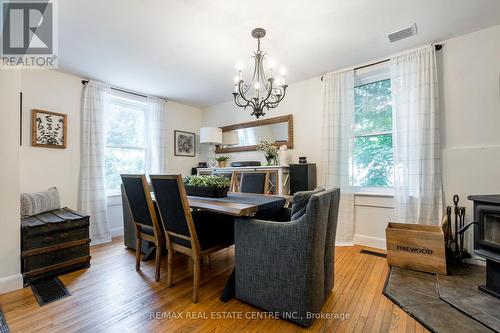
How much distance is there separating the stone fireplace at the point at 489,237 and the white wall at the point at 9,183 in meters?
3.97

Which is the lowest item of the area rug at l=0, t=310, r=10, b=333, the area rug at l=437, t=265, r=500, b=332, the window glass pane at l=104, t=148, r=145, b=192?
the area rug at l=0, t=310, r=10, b=333

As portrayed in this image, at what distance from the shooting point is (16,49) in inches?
91.9

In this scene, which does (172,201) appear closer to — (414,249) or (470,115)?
(414,249)

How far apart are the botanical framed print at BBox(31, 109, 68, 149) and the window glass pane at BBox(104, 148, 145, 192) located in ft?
2.05

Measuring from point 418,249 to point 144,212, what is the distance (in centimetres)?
276

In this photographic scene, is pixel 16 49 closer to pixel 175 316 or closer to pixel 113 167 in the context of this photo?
pixel 113 167

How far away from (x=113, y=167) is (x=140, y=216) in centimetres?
193

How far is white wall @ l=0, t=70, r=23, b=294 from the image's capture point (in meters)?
1.90

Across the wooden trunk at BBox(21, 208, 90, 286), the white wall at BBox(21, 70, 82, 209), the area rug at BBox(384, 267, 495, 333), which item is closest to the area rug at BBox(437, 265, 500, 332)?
the area rug at BBox(384, 267, 495, 333)

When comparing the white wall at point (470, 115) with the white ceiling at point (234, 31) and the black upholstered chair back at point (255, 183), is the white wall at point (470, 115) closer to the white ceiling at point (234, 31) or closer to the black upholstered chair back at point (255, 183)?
the white ceiling at point (234, 31)

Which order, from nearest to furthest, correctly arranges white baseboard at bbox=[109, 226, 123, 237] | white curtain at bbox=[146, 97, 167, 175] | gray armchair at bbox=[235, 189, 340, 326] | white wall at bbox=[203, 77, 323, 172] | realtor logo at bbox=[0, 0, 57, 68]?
gray armchair at bbox=[235, 189, 340, 326] → realtor logo at bbox=[0, 0, 57, 68] → white wall at bbox=[203, 77, 323, 172] → white baseboard at bbox=[109, 226, 123, 237] → white curtain at bbox=[146, 97, 167, 175]

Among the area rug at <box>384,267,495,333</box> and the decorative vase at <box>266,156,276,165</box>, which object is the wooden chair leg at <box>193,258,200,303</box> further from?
the decorative vase at <box>266,156,276,165</box>

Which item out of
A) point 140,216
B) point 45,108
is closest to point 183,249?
point 140,216

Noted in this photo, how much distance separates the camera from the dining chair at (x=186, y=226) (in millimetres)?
1717
